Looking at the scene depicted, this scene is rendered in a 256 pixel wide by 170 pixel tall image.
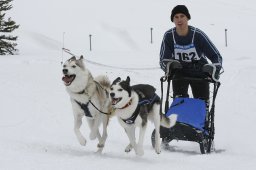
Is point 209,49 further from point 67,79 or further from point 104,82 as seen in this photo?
point 67,79

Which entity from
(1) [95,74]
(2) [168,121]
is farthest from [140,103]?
(1) [95,74]

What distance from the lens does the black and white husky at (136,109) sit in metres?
5.65

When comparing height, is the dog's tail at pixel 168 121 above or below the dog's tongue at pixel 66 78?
below

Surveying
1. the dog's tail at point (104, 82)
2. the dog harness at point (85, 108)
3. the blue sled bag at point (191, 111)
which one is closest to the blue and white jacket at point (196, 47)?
the blue sled bag at point (191, 111)

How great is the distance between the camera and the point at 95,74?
14.3 metres

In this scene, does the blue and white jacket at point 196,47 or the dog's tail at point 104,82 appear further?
the dog's tail at point 104,82

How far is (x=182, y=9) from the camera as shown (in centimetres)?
621

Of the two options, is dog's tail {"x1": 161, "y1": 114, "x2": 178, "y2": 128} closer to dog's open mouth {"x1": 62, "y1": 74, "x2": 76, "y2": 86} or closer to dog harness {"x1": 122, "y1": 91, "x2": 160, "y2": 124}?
dog harness {"x1": 122, "y1": 91, "x2": 160, "y2": 124}

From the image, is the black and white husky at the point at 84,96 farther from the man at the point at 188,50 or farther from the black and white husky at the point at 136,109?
the man at the point at 188,50

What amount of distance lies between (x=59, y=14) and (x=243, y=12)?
1560 cm

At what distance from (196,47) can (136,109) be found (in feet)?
3.96

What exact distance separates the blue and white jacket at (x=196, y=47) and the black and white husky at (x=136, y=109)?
58 cm

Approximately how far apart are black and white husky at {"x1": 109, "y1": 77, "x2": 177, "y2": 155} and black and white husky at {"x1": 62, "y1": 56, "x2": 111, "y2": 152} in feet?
1.11

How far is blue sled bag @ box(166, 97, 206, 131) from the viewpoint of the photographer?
6238mm
